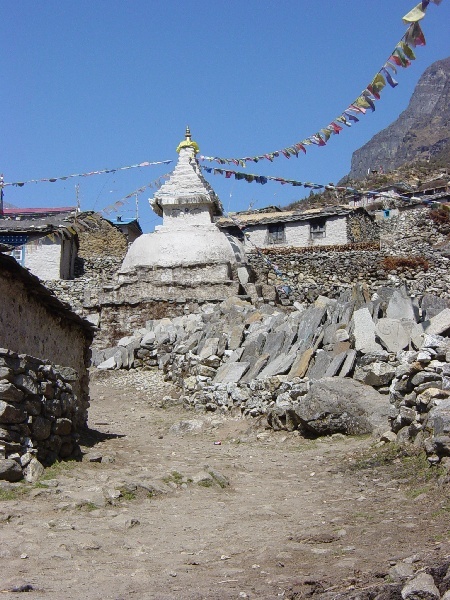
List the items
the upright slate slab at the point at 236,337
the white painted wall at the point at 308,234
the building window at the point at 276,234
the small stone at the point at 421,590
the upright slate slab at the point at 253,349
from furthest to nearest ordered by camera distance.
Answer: the building window at the point at 276,234 < the white painted wall at the point at 308,234 < the upright slate slab at the point at 236,337 < the upright slate slab at the point at 253,349 < the small stone at the point at 421,590

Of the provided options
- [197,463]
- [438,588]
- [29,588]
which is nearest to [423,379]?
[197,463]

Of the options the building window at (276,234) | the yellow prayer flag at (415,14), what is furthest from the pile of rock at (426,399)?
the building window at (276,234)

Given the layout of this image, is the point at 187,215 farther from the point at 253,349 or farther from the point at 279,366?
the point at 279,366

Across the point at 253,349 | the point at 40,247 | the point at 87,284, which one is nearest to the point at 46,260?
the point at 40,247

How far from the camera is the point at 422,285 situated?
30.5 metres

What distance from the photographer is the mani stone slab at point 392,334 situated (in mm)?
11516

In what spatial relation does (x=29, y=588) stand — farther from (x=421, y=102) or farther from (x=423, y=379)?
(x=421, y=102)

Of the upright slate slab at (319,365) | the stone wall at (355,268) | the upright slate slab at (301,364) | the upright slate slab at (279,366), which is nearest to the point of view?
the upright slate slab at (319,365)

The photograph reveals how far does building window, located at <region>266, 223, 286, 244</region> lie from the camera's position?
39500mm

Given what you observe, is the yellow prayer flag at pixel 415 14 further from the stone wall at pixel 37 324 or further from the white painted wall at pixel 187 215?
the white painted wall at pixel 187 215

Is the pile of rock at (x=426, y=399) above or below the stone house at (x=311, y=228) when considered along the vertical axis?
below

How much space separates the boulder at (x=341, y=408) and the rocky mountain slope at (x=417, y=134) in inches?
3519

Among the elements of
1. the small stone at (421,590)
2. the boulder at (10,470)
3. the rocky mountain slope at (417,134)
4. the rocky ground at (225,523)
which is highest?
the rocky mountain slope at (417,134)

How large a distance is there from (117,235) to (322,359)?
31.8m
